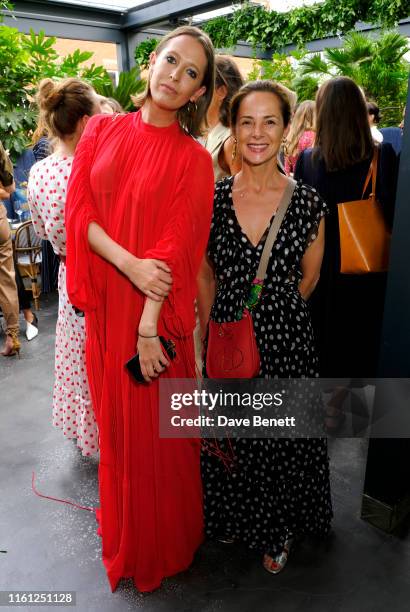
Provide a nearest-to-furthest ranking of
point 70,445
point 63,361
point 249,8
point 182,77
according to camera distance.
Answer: point 182,77 → point 63,361 → point 70,445 → point 249,8

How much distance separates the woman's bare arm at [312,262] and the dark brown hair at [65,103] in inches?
48.0

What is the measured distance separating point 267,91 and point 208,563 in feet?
5.92

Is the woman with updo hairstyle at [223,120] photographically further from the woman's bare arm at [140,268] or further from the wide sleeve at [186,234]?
the woman's bare arm at [140,268]

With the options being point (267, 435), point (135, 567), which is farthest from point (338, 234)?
point (135, 567)

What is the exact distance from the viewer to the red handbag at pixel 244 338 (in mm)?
1665

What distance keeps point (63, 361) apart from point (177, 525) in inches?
46.1

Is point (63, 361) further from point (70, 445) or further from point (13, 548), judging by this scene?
point (13, 548)

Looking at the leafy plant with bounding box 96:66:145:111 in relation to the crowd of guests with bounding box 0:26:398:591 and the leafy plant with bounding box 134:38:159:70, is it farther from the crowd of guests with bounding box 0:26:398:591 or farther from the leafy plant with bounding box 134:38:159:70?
the leafy plant with bounding box 134:38:159:70

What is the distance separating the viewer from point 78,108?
2203 millimetres

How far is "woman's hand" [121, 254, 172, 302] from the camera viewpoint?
1464 mm

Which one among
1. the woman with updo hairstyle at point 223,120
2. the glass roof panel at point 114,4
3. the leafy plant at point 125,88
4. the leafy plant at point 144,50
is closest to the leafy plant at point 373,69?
the leafy plant at point 144,50

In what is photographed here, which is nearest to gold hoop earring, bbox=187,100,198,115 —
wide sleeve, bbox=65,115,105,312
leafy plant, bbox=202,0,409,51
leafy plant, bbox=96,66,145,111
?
wide sleeve, bbox=65,115,105,312

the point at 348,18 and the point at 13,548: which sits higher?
the point at 348,18

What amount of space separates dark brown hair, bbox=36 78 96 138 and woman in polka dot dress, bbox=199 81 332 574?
2.75 feet
